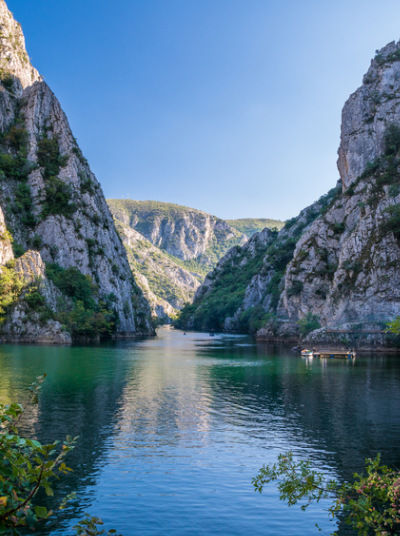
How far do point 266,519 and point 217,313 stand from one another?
182m

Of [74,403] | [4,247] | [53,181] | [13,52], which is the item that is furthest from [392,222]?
[13,52]

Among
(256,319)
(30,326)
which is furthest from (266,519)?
(256,319)

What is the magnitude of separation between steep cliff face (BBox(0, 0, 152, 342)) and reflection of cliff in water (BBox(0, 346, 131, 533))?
171 ft

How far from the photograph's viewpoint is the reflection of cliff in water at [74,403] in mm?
20297

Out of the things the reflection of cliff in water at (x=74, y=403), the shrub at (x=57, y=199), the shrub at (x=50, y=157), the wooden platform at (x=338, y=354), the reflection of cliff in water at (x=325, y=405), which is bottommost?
the wooden platform at (x=338, y=354)

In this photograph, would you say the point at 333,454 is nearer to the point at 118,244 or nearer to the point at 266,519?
the point at 266,519

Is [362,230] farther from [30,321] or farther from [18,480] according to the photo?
[18,480]

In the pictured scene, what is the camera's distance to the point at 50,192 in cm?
12338

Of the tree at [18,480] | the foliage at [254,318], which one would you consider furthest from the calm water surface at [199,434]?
the foliage at [254,318]

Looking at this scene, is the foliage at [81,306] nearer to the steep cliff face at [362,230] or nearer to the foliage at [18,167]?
the foliage at [18,167]

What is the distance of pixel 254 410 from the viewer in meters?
33.4

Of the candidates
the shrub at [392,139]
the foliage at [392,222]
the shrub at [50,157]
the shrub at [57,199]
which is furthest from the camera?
the shrub at [50,157]

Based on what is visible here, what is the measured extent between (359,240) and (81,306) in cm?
6053

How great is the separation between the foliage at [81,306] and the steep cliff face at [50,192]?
21.0 inches
